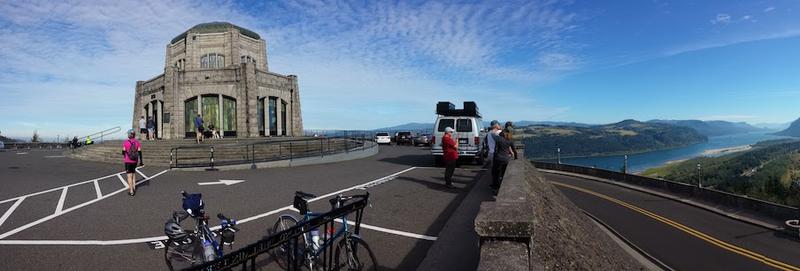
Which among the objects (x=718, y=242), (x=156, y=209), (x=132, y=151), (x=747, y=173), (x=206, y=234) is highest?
(x=132, y=151)

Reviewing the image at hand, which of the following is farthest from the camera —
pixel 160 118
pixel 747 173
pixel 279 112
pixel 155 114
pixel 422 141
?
pixel 747 173

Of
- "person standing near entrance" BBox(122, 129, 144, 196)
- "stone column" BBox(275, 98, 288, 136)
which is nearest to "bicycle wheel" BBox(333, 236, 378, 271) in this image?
"person standing near entrance" BBox(122, 129, 144, 196)

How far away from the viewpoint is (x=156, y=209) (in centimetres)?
895

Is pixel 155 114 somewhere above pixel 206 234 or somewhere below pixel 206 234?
above

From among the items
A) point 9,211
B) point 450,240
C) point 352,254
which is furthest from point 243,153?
point 352,254

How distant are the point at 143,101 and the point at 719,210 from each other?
135 ft

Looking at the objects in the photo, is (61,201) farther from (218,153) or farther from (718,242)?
(718,242)

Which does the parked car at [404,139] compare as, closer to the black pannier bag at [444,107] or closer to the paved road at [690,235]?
the paved road at [690,235]

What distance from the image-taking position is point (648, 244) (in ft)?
37.1

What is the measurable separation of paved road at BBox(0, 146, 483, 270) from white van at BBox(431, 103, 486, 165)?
3.41ft

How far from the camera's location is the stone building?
30.3m

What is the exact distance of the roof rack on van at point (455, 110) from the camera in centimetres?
1725

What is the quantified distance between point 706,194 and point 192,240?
2232 cm

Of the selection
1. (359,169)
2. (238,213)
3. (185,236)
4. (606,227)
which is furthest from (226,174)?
(606,227)
